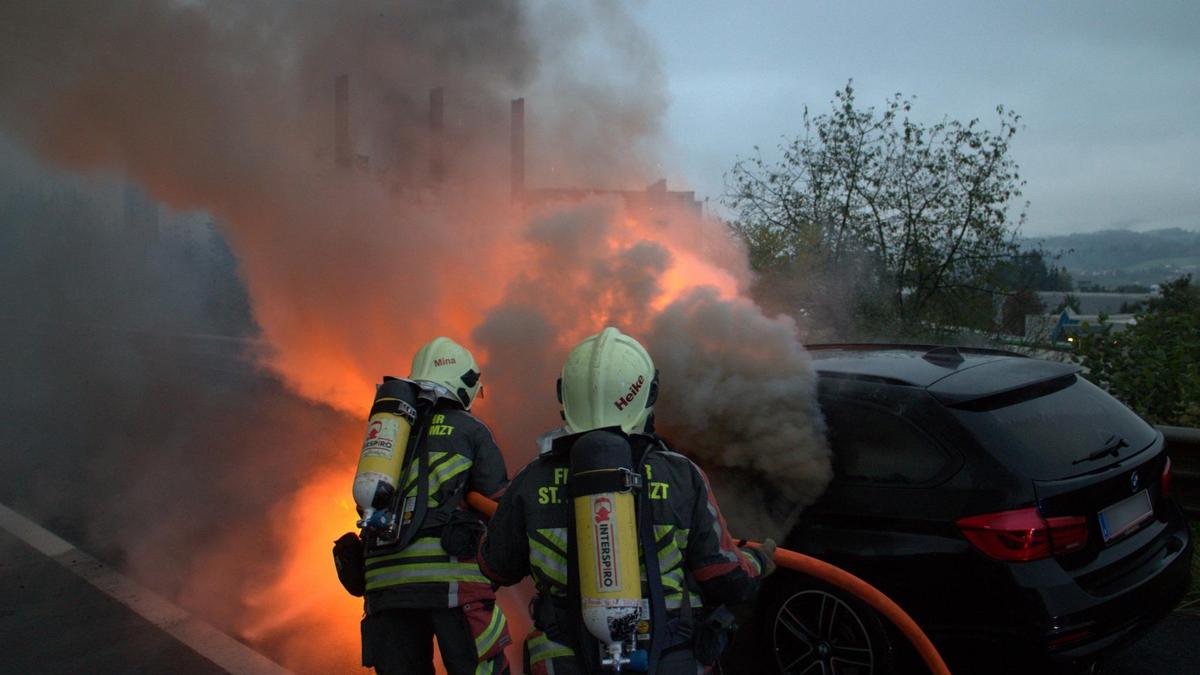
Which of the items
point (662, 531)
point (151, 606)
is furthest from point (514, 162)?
point (662, 531)

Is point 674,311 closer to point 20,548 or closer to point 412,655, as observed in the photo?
point 412,655

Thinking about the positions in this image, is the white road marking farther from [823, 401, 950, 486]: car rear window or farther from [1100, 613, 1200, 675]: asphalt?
[1100, 613, 1200, 675]: asphalt

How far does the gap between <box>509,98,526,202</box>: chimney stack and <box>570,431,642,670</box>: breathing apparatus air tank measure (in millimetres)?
4396

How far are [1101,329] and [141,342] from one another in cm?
1653

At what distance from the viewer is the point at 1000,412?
327cm

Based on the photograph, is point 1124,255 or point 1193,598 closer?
point 1193,598

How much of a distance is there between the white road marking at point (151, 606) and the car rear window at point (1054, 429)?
11.3 feet

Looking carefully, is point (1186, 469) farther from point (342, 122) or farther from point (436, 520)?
point (342, 122)

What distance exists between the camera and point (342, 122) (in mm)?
6375

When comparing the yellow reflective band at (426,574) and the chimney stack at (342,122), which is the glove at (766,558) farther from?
the chimney stack at (342,122)

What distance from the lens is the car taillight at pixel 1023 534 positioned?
2.96 m

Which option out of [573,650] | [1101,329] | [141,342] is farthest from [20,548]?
[141,342]

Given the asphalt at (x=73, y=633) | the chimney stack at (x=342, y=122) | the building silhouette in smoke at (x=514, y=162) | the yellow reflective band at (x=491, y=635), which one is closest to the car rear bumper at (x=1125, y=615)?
the yellow reflective band at (x=491, y=635)

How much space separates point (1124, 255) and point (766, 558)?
1749cm
